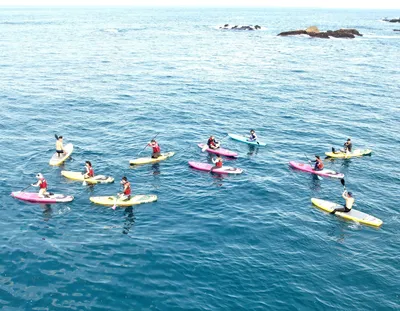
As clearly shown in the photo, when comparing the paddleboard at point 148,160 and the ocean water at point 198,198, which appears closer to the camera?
the ocean water at point 198,198

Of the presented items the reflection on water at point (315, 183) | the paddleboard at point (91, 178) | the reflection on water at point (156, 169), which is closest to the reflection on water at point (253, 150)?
the reflection on water at point (315, 183)

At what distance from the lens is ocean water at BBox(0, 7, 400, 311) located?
22516mm

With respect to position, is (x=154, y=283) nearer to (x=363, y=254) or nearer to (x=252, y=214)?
(x=252, y=214)

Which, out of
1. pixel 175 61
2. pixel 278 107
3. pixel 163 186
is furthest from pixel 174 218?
pixel 175 61

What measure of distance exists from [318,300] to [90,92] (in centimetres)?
5093

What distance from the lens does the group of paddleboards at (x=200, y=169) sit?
30.6 metres

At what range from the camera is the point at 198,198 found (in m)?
32.5

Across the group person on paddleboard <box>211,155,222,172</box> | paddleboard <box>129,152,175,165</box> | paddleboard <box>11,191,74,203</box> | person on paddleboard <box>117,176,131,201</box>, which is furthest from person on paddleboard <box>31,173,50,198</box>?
person on paddleboard <box>211,155,222,172</box>

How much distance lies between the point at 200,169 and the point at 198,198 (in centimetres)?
583

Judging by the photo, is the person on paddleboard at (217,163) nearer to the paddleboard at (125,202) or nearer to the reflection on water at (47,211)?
the paddleboard at (125,202)

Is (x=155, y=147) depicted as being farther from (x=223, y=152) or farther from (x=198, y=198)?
(x=198, y=198)

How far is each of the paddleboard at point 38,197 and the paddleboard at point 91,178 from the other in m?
3.28

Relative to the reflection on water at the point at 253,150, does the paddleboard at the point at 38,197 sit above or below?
below

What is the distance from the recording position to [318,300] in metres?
21.8
